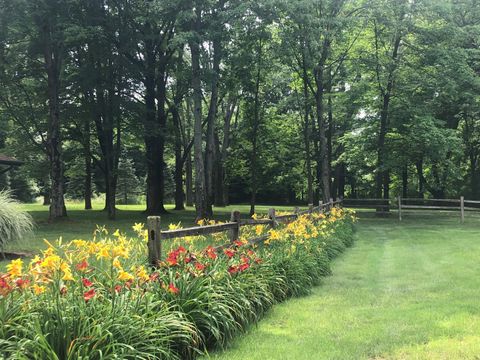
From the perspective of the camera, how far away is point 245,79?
2278 cm

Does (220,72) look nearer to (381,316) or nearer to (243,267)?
(243,267)

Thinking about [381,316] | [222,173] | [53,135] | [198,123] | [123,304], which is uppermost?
[198,123]

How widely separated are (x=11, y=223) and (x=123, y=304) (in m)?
6.54

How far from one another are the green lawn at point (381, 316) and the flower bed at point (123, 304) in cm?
34

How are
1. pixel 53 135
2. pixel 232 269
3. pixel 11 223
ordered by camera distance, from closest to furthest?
pixel 232 269, pixel 11 223, pixel 53 135

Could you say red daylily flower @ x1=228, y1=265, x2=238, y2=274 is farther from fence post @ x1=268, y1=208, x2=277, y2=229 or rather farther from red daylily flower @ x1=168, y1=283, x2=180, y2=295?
fence post @ x1=268, y1=208, x2=277, y2=229

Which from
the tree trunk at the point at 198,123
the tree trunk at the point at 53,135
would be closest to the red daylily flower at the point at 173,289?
the tree trunk at the point at 198,123

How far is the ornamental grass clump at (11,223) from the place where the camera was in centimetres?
949

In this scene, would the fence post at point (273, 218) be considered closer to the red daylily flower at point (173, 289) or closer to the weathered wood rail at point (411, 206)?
the red daylily flower at point (173, 289)

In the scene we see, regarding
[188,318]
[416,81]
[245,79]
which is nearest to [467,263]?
[188,318]

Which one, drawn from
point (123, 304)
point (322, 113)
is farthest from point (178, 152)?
point (123, 304)

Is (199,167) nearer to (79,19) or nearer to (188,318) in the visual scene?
(79,19)

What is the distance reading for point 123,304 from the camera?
13.1 ft

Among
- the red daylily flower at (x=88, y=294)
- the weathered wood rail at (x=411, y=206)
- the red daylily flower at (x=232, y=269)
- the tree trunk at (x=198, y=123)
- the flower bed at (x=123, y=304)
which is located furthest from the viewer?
the weathered wood rail at (x=411, y=206)
